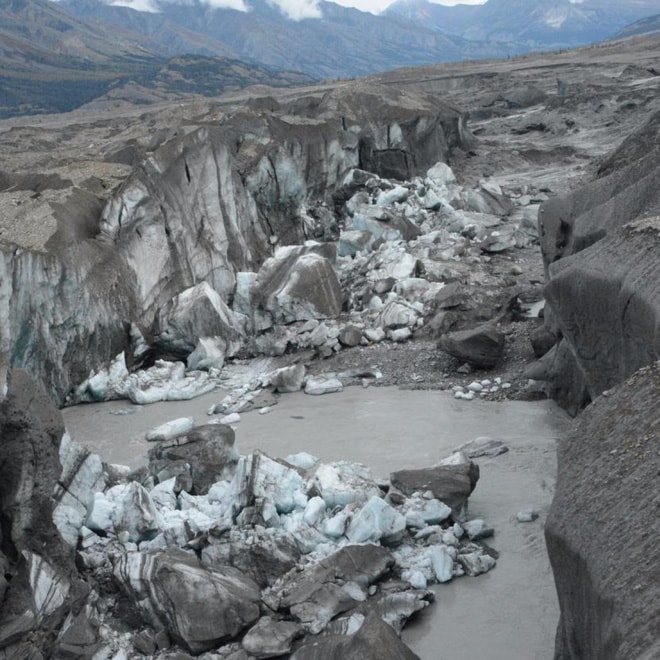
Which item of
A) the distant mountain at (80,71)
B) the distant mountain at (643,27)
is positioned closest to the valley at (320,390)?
the distant mountain at (80,71)

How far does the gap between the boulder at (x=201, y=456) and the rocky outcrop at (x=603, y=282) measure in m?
4.17

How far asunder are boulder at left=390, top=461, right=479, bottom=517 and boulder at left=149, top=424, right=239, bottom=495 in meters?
1.99

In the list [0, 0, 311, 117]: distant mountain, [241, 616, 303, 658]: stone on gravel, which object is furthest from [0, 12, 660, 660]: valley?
[0, 0, 311, 117]: distant mountain

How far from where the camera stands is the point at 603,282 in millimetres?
8969

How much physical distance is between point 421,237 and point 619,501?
1533 centimetres

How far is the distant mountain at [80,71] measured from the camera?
121531 mm

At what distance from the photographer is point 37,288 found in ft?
47.5

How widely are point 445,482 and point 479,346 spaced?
15.0ft

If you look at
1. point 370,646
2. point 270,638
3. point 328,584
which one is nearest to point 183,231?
point 328,584

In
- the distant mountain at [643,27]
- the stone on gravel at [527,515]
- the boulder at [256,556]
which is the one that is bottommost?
the boulder at [256,556]

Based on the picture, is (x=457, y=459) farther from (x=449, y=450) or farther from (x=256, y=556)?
(x=256, y=556)

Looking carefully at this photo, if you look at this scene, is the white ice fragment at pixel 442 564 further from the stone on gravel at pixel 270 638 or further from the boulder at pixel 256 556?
the stone on gravel at pixel 270 638

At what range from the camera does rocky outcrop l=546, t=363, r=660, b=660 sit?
192 inches

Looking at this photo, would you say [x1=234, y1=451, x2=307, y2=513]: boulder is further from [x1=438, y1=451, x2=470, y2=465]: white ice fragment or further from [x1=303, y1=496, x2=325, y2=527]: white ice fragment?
[x1=438, y1=451, x2=470, y2=465]: white ice fragment
